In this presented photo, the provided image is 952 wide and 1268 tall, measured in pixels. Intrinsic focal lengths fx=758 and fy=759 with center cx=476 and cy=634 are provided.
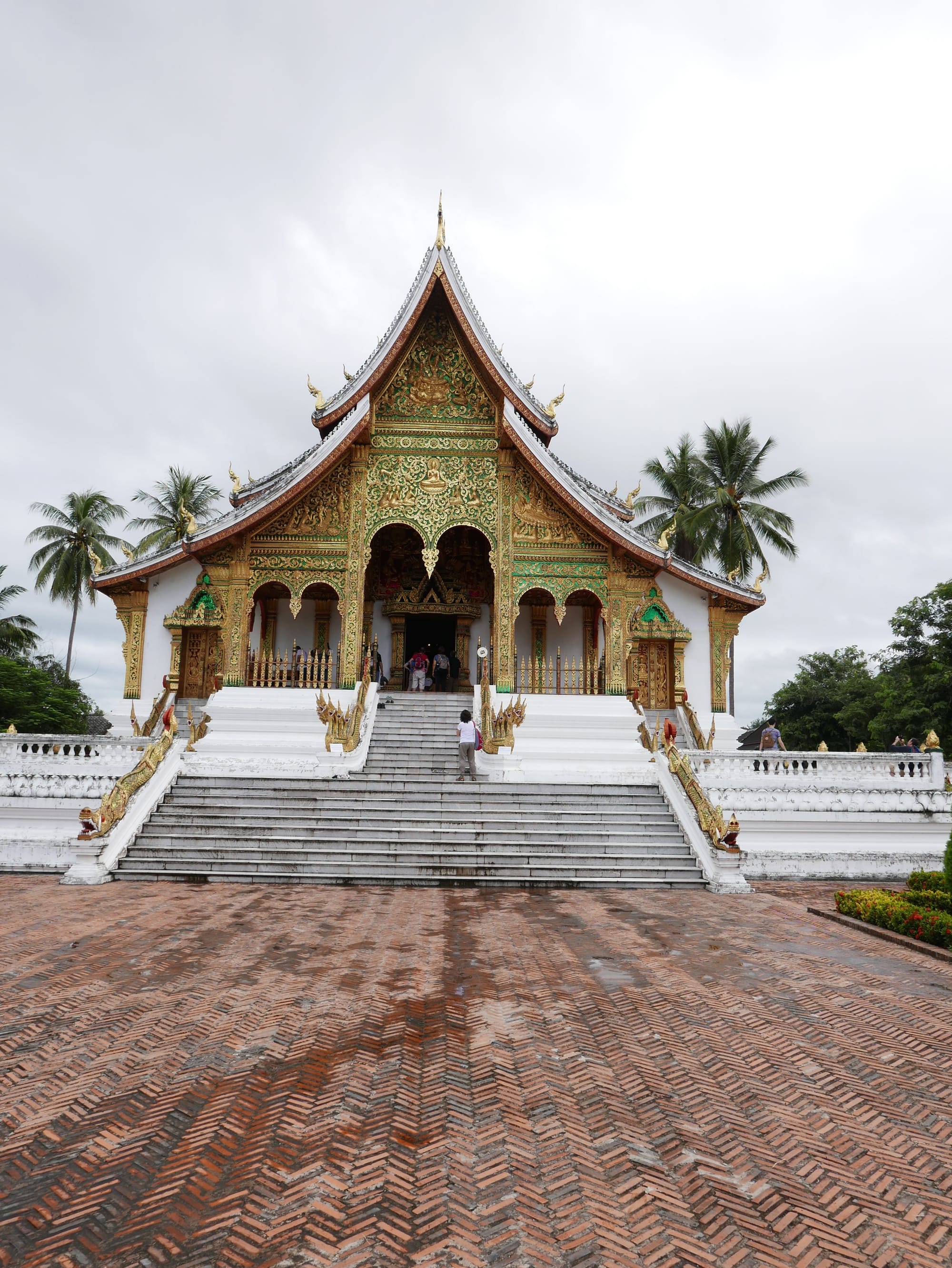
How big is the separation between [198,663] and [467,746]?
857 cm

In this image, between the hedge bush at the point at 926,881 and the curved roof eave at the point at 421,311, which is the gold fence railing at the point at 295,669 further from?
the hedge bush at the point at 926,881

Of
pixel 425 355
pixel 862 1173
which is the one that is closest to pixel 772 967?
pixel 862 1173

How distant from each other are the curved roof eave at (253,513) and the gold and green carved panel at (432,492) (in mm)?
998

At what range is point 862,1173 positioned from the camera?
3.14m

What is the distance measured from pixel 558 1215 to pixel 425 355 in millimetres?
18085

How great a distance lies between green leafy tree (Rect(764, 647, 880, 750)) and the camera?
111 ft

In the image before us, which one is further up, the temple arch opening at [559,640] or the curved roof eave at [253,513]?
the curved roof eave at [253,513]

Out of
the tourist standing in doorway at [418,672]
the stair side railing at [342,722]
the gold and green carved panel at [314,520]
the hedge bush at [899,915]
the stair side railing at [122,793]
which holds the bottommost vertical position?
the hedge bush at [899,915]

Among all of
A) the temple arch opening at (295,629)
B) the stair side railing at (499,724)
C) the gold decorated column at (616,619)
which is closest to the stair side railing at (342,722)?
the stair side railing at (499,724)

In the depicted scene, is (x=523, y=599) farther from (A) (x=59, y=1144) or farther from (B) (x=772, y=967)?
(A) (x=59, y=1144)

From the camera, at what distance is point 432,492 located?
17875 millimetres

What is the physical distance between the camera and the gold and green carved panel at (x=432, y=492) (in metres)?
17.7

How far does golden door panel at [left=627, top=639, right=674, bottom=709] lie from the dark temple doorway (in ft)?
17.1

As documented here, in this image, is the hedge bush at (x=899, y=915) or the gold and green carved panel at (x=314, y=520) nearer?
the hedge bush at (x=899, y=915)
